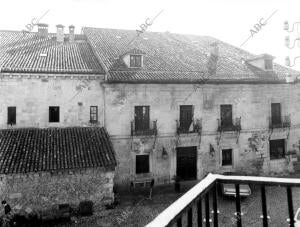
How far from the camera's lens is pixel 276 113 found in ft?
70.4

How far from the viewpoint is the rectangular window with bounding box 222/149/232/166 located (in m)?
20.1

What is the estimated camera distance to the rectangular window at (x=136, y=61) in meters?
18.9

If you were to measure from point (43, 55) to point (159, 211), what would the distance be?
12.9m

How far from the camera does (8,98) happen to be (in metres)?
16.4

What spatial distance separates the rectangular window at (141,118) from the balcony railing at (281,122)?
9.67 metres

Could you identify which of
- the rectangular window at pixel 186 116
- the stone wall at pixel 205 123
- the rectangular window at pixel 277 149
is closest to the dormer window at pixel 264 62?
the stone wall at pixel 205 123

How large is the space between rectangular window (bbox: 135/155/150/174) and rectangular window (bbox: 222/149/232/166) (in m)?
5.88

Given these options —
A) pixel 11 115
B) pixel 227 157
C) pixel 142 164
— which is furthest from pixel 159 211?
pixel 11 115

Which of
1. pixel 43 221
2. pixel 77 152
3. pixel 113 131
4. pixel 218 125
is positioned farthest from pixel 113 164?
pixel 218 125

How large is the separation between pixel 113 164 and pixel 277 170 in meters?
13.7

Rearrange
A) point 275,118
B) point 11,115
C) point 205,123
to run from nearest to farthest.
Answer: point 11,115, point 205,123, point 275,118

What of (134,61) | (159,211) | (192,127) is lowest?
(159,211)

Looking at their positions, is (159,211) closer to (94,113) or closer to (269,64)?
(94,113)

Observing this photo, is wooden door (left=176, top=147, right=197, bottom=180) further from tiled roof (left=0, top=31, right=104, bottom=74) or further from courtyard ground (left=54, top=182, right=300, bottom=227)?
tiled roof (left=0, top=31, right=104, bottom=74)
